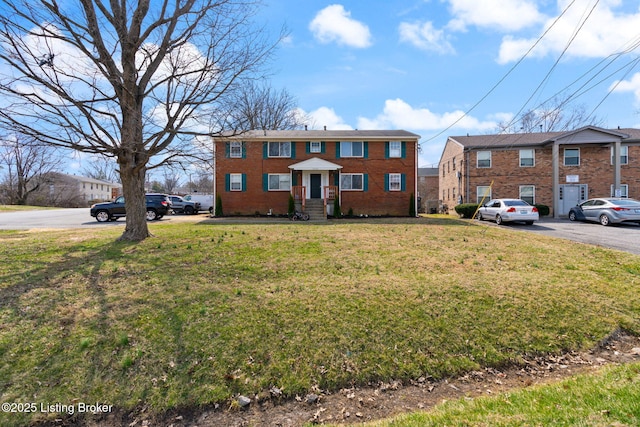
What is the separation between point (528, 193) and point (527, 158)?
2.55 m

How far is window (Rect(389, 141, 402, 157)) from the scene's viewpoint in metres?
21.4

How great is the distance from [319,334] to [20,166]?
5673 cm

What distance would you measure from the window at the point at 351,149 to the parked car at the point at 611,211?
13.0 metres

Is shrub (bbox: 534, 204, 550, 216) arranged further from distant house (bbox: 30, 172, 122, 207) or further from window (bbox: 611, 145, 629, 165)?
distant house (bbox: 30, 172, 122, 207)

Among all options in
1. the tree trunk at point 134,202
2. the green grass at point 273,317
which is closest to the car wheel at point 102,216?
the tree trunk at point 134,202

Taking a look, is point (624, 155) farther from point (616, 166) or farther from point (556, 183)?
point (556, 183)

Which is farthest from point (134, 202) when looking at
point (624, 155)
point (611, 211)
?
point (624, 155)

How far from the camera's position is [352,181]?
21.4m

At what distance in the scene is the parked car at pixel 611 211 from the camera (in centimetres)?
1487

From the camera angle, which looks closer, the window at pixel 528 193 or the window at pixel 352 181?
the window at pixel 352 181

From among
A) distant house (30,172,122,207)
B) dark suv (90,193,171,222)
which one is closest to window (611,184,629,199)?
dark suv (90,193,171,222)

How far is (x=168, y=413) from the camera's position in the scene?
339cm

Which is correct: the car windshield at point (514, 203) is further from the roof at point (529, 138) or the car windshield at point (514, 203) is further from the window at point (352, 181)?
the window at point (352, 181)

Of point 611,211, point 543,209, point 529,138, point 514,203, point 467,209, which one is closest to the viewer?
point 611,211
